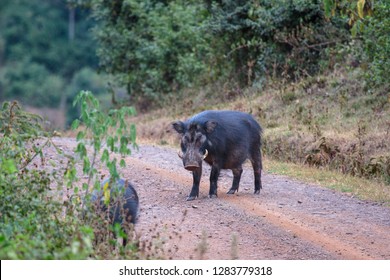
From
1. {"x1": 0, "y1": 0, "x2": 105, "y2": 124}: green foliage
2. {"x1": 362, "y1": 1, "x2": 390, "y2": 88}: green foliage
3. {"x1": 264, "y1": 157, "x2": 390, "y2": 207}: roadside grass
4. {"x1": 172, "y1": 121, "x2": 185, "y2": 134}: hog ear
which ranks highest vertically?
{"x1": 362, "y1": 1, "x2": 390, "y2": 88}: green foliage

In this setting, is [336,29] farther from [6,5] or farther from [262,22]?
[6,5]

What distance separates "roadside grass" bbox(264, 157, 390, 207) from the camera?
40.4 ft

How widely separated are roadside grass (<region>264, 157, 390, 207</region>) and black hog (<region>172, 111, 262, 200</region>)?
4.31ft

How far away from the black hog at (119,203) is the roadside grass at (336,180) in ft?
13.0

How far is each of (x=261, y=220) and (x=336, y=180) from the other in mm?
3272

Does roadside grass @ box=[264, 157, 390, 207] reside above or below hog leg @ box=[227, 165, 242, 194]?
below

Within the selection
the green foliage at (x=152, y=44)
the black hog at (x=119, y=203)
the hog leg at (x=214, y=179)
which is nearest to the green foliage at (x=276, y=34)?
the green foliage at (x=152, y=44)

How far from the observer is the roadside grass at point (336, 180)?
1230cm

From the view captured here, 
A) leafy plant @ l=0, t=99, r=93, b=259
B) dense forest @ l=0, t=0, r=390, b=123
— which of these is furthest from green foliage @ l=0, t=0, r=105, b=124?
leafy plant @ l=0, t=99, r=93, b=259

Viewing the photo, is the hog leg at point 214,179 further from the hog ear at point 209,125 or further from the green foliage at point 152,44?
the green foliage at point 152,44

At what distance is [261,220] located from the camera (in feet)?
34.1

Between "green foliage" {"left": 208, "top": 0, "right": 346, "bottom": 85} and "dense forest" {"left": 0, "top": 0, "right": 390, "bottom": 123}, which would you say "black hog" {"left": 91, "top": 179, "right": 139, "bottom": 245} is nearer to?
"dense forest" {"left": 0, "top": 0, "right": 390, "bottom": 123}

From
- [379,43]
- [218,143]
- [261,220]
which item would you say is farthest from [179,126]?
[379,43]

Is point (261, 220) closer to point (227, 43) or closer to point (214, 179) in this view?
point (214, 179)
